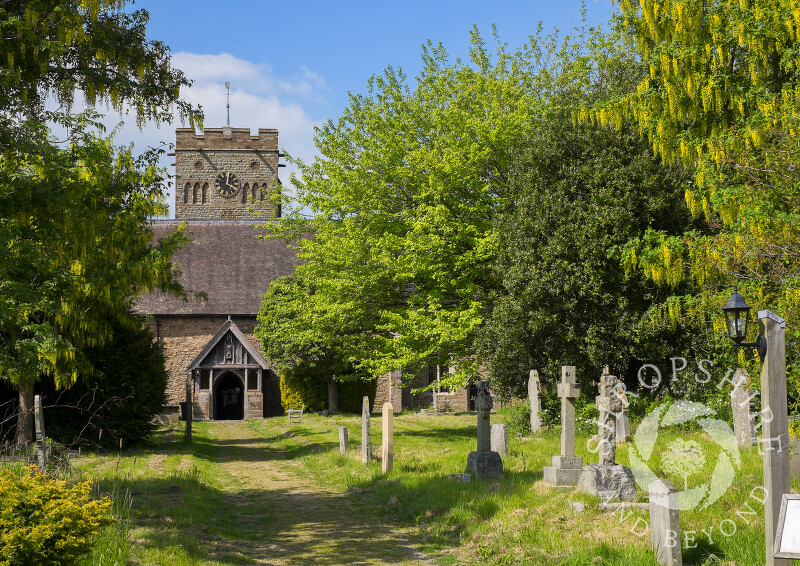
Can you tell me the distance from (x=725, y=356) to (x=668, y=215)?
707 cm

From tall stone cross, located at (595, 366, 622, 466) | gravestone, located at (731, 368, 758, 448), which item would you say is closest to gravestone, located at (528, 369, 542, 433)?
gravestone, located at (731, 368, 758, 448)

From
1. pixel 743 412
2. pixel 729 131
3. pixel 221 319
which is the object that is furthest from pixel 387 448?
pixel 221 319

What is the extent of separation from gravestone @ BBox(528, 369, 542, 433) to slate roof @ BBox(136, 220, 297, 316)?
73.2 ft

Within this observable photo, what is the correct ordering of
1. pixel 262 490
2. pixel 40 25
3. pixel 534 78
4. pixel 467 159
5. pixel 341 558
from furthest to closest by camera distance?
pixel 534 78 < pixel 467 159 < pixel 262 490 < pixel 40 25 < pixel 341 558

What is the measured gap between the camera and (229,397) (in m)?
40.8

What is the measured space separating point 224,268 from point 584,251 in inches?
1089

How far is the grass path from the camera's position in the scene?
9.12 m

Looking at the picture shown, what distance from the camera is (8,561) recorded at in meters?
6.05

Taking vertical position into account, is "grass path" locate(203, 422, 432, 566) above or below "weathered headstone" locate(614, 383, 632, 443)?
below

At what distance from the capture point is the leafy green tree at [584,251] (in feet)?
60.2

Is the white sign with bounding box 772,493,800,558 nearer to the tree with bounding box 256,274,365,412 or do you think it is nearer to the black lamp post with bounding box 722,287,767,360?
the black lamp post with bounding box 722,287,767,360

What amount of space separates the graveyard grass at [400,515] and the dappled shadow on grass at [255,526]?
27 millimetres

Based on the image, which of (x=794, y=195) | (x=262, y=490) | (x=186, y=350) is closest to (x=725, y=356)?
(x=794, y=195)

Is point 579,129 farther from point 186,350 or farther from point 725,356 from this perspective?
point 186,350
